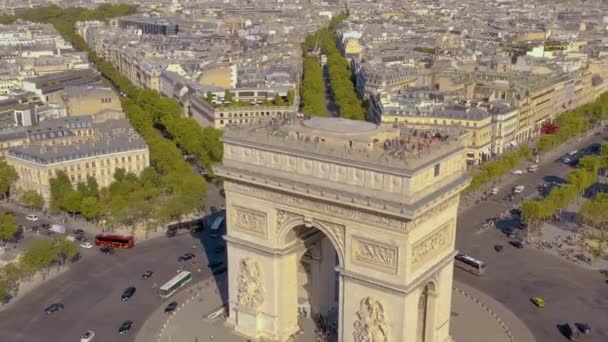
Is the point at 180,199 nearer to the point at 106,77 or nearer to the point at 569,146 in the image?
the point at 569,146

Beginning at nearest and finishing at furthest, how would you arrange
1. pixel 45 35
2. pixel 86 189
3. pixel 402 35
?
1. pixel 86 189
2. pixel 45 35
3. pixel 402 35

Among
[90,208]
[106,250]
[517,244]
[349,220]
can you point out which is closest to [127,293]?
[106,250]

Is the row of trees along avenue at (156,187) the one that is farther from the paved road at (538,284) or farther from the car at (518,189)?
the car at (518,189)

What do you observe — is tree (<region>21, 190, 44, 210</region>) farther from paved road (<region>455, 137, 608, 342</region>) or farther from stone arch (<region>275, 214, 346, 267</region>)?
paved road (<region>455, 137, 608, 342</region>)

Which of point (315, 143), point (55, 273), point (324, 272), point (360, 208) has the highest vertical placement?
point (315, 143)

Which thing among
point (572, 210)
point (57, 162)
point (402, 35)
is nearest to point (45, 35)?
point (402, 35)

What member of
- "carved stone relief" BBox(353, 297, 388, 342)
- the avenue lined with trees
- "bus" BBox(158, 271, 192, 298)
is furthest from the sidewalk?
the avenue lined with trees
